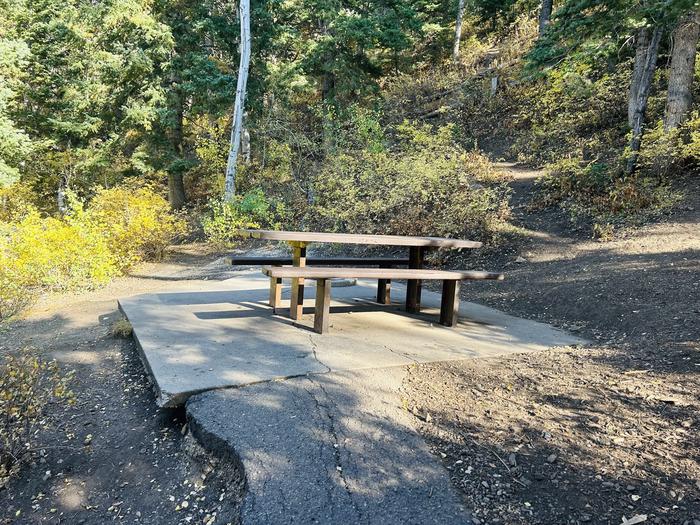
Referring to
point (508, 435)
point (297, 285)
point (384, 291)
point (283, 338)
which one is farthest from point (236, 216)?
point (508, 435)

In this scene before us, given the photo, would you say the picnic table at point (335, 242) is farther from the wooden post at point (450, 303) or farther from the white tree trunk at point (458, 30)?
the white tree trunk at point (458, 30)

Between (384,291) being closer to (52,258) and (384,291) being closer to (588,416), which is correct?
(588,416)

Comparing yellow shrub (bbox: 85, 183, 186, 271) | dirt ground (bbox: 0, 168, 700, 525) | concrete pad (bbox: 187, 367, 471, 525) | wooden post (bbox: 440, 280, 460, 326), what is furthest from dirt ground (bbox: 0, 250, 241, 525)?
yellow shrub (bbox: 85, 183, 186, 271)

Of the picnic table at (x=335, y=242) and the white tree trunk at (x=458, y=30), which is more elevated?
the white tree trunk at (x=458, y=30)

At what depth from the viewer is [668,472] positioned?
206 cm

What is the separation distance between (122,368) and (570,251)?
661 centimetres

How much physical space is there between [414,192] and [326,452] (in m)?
7.23

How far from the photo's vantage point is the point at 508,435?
8.04ft

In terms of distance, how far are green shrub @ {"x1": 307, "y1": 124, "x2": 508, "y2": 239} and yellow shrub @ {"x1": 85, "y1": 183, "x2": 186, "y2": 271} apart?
3946 mm

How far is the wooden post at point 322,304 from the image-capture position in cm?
393

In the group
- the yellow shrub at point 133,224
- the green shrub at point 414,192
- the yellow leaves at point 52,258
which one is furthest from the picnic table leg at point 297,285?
the yellow shrub at point 133,224

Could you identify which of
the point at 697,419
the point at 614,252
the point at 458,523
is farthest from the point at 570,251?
the point at 458,523

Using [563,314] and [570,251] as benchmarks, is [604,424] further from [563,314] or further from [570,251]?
[570,251]

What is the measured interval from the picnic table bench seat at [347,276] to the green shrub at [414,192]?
387 cm
